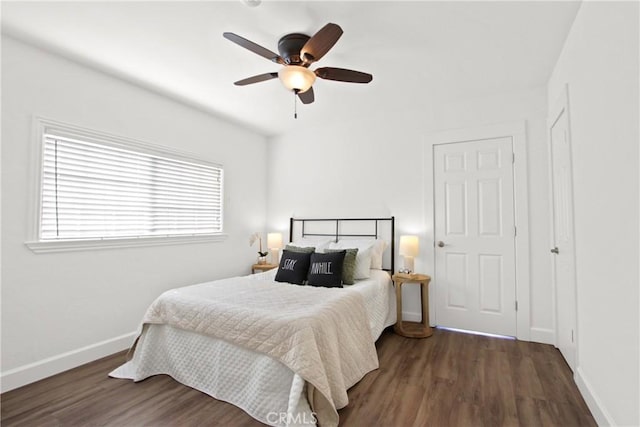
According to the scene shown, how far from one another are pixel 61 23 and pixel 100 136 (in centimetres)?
92

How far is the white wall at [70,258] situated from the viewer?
7.29 ft

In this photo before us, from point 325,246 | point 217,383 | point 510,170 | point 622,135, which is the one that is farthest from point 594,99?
point 217,383

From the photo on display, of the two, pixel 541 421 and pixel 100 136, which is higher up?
pixel 100 136

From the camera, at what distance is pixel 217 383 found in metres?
2.05

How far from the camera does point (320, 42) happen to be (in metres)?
1.91

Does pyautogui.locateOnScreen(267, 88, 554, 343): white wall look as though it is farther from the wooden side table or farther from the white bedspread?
the white bedspread

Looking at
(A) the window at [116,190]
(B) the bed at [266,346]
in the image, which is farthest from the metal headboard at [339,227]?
(A) the window at [116,190]

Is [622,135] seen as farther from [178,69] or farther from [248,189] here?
[248,189]

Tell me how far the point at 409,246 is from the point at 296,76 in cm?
215

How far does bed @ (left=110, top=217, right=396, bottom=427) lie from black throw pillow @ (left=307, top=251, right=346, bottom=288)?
21cm

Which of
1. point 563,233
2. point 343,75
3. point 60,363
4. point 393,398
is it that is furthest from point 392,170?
point 60,363

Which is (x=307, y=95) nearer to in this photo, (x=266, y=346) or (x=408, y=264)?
(x=266, y=346)

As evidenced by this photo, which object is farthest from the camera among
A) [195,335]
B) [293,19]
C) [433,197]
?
[433,197]

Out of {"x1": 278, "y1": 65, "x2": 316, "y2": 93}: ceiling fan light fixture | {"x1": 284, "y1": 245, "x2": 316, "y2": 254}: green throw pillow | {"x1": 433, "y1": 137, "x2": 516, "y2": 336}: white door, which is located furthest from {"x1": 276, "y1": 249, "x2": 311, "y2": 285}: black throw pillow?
{"x1": 278, "y1": 65, "x2": 316, "y2": 93}: ceiling fan light fixture
